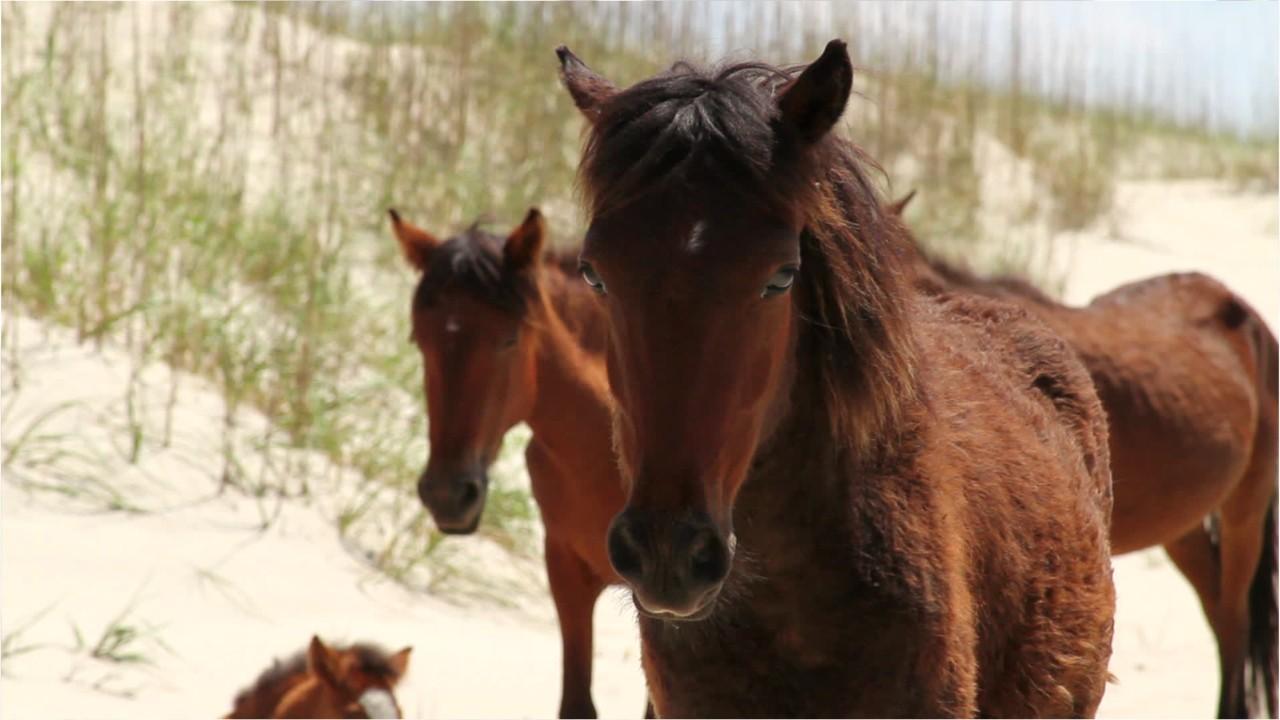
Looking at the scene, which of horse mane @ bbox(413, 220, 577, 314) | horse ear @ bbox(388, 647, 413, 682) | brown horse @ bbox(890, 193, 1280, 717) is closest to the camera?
horse ear @ bbox(388, 647, 413, 682)

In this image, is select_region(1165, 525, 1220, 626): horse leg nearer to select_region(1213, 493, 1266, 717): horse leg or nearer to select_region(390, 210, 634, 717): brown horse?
select_region(1213, 493, 1266, 717): horse leg

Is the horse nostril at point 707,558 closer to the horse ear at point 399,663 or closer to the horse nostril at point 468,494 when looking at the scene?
Result: the horse ear at point 399,663

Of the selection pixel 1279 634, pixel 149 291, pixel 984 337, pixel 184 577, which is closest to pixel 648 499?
pixel 984 337

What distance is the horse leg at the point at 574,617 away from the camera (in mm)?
4910

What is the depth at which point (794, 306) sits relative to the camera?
93.2 inches

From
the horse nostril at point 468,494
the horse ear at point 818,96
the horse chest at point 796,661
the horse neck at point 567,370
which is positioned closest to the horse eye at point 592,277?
the horse ear at point 818,96

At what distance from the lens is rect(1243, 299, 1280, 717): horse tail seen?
6.31 metres

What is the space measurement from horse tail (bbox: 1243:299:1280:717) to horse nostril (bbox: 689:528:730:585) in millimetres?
4981

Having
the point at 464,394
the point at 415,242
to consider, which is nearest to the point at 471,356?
the point at 464,394

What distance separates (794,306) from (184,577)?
433cm

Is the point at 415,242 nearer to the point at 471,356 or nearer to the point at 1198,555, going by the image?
the point at 471,356

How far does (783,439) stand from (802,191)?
393mm

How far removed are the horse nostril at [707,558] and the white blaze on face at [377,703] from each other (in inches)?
107

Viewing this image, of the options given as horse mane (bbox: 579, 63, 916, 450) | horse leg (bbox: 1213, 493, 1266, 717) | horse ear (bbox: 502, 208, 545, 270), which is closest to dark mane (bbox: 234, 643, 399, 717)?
horse ear (bbox: 502, 208, 545, 270)
